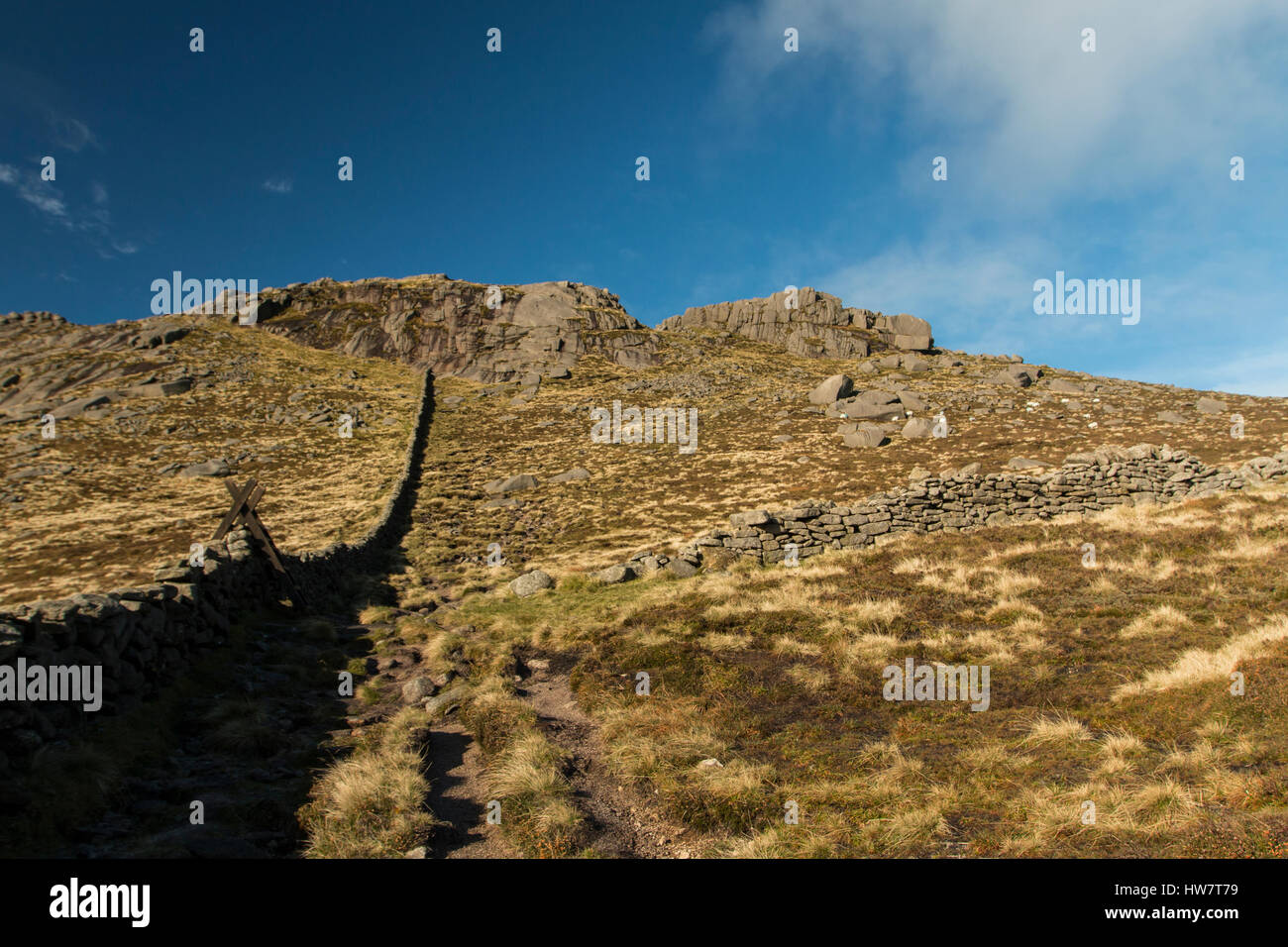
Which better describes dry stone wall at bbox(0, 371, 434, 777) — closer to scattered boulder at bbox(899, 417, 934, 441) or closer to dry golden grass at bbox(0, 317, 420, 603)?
dry golden grass at bbox(0, 317, 420, 603)

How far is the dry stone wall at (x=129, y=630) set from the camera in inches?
267

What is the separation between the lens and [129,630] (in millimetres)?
8758

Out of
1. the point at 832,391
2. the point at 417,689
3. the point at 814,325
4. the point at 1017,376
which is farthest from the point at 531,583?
the point at 814,325

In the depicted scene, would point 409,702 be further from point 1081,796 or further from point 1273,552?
point 1273,552

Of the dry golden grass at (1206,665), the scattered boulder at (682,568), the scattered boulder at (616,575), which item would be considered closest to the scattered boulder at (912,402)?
the scattered boulder at (682,568)

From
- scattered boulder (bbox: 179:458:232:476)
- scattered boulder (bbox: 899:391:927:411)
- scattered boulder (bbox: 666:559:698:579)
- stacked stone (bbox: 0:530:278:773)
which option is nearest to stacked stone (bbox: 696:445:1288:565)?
scattered boulder (bbox: 666:559:698:579)

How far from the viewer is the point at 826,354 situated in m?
78.6

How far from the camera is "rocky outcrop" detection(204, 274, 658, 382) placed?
72.9 meters

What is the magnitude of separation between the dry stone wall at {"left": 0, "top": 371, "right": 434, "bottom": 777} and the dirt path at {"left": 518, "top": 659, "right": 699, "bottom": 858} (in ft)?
19.1

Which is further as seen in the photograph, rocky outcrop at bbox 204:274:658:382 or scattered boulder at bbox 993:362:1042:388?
rocky outcrop at bbox 204:274:658:382

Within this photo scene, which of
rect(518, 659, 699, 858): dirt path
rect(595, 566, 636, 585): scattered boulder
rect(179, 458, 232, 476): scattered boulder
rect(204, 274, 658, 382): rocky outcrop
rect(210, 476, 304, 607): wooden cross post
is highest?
rect(204, 274, 658, 382): rocky outcrop
